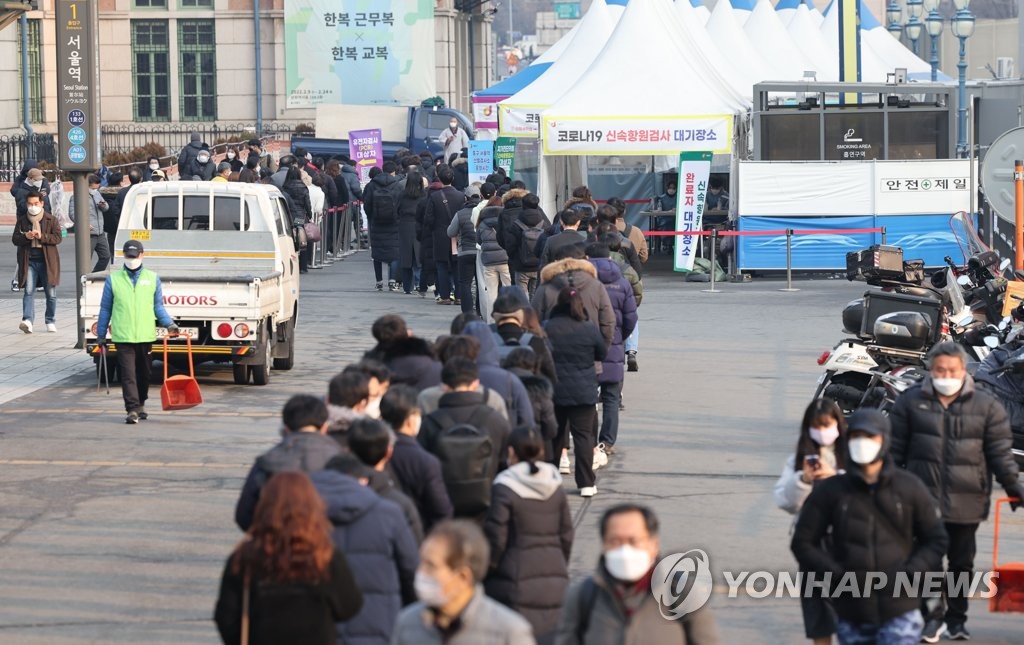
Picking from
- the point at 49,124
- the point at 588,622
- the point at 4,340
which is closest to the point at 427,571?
the point at 588,622

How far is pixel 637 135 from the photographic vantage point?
27.1 meters

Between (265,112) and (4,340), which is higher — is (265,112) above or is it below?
above

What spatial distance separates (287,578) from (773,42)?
112ft

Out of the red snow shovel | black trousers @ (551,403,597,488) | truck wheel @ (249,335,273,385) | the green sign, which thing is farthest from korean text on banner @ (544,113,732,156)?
the green sign

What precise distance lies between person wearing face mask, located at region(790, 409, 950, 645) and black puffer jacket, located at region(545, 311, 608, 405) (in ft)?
15.2

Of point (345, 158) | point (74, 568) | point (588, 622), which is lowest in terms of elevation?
point (74, 568)

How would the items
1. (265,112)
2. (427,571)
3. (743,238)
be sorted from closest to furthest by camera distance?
(427,571) < (743,238) < (265,112)

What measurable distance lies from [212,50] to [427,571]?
1924 inches

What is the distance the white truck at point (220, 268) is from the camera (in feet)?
52.9

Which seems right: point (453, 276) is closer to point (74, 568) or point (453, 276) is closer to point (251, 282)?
Answer: point (251, 282)

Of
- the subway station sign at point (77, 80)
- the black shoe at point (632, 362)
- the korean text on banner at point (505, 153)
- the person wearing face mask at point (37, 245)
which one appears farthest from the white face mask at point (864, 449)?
the korean text on banner at point (505, 153)

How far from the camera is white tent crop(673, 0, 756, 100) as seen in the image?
98.6 ft

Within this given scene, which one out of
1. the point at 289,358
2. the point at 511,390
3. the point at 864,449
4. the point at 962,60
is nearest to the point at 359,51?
the point at 962,60

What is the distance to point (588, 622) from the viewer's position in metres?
5.29
